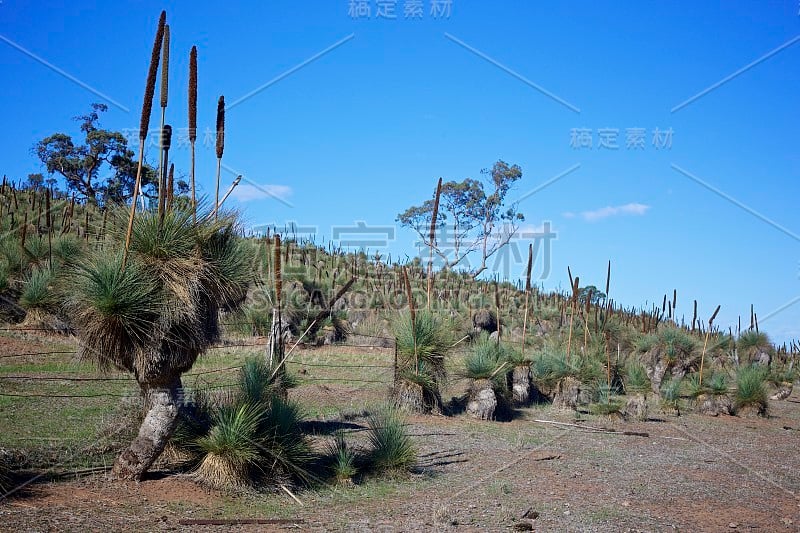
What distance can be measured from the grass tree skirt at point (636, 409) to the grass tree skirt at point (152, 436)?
12.2 meters

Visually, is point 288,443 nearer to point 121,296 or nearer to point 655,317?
point 121,296

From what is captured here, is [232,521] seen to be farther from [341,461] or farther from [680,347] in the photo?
[680,347]

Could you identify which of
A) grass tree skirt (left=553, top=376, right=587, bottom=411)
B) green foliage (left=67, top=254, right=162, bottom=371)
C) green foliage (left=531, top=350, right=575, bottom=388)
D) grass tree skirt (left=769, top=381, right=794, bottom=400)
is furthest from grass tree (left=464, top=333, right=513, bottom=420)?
grass tree skirt (left=769, top=381, right=794, bottom=400)

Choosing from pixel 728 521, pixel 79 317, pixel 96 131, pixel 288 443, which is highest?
pixel 96 131

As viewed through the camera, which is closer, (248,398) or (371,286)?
(248,398)

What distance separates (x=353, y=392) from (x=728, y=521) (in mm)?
9523

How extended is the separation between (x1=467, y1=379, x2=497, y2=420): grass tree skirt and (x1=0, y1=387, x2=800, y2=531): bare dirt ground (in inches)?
30.2

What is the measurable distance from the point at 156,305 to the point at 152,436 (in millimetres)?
1465

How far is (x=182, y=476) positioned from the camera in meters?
8.23

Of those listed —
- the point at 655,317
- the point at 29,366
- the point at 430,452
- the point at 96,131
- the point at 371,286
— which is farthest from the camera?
the point at 96,131

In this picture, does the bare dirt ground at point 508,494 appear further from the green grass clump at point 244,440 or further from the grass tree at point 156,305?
the grass tree at point 156,305

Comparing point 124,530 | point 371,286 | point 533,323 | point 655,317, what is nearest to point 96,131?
point 371,286

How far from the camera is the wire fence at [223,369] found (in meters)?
12.6

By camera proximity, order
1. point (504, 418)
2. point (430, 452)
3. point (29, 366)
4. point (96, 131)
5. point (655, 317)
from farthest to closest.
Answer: point (96, 131), point (655, 317), point (504, 418), point (29, 366), point (430, 452)
